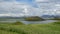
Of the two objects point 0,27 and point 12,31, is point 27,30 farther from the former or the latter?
point 0,27

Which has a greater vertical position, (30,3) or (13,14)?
(30,3)

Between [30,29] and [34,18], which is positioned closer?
[30,29]

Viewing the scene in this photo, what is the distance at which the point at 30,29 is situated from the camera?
10.9 ft

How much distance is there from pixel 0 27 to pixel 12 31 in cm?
40

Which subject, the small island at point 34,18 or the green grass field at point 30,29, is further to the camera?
the small island at point 34,18

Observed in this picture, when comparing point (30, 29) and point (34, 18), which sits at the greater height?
point (34, 18)

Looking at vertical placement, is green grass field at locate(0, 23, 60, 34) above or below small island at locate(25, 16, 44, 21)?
below

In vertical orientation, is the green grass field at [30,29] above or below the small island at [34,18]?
below

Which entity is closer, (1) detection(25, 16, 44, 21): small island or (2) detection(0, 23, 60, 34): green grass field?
(2) detection(0, 23, 60, 34): green grass field

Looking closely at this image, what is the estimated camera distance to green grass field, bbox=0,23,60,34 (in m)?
3.19

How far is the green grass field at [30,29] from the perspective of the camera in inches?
126

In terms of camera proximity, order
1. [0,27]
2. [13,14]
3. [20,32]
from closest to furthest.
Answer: [20,32] → [0,27] → [13,14]

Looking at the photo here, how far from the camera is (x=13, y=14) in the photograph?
12.2ft

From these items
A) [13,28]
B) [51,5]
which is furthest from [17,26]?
[51,5]
